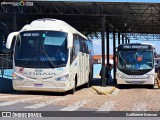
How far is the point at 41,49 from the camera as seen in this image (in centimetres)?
2052

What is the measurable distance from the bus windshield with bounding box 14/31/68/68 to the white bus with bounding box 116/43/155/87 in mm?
9160

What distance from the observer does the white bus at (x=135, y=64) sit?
28.7m

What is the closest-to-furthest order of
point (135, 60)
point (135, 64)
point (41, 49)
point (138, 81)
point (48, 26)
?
point (41, 49)
point (48, 26)
point (138, 81)
point (135, 64)
point (135, 60)

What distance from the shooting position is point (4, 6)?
115ft

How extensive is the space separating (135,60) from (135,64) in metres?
0.32

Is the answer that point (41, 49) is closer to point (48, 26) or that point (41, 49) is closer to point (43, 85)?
point (48, 26)

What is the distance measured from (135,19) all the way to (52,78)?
26731 mm

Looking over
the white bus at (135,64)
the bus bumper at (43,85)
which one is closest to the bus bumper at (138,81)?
the white bus at (135,64)

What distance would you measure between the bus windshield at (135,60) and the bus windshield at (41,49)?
935 cm

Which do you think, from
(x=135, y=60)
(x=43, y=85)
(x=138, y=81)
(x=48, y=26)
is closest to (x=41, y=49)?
(x=48, y=26)

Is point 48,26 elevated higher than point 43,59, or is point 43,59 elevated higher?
point 48,26

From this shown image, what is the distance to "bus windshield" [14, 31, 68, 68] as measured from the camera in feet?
66.9

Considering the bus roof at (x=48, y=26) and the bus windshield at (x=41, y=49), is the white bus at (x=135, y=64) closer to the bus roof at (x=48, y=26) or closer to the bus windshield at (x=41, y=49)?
the bus roof at (x=48, y=26)

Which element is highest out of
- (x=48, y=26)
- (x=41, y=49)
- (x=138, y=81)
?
(x=48, y=26)
